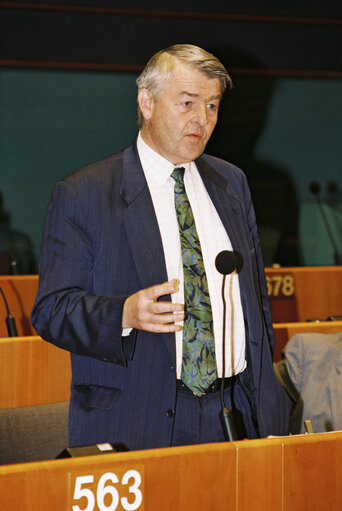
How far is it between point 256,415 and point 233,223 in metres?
0.46

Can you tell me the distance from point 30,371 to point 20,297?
42.2 inches

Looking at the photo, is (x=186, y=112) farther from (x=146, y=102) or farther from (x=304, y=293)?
(x=304, y=293)

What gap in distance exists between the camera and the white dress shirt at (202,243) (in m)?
1.54

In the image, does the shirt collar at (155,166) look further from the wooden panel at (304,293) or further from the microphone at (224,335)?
the wooden panel at (304,293)

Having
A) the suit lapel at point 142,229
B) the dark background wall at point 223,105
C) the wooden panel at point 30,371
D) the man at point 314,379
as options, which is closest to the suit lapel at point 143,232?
the suit lapel at point 142,229

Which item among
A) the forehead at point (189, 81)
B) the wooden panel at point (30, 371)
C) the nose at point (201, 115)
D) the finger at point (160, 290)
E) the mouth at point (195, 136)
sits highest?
the forehead at point (189, 81)

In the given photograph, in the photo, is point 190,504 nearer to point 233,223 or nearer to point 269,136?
point 233,223

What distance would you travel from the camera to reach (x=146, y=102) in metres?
1.68

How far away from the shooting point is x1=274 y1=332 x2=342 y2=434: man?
7.43 ft

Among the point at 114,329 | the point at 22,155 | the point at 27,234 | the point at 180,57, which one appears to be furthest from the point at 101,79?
the point at 114,329

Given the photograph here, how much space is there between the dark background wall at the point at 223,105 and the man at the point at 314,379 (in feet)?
11.7

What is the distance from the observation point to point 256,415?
5.10 ft

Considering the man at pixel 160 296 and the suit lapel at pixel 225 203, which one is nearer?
the man at pixel 160 296

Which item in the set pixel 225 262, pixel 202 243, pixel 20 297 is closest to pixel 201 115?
pixel 202 243
